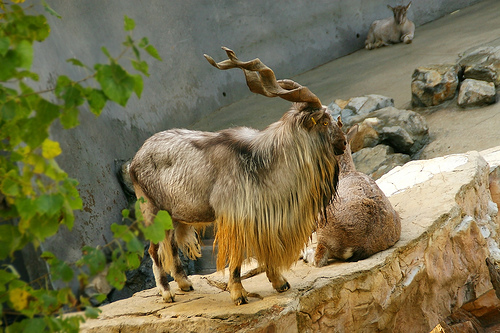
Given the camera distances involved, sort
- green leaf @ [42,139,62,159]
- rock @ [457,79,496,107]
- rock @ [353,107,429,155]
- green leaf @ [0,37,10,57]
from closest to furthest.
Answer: green leaf @ [0,37,10,57] < green leaf @ [42,139,62,159] < rock @ [353,107,429,155] < rock @ [457,79,496,107]

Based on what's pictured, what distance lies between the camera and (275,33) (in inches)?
475

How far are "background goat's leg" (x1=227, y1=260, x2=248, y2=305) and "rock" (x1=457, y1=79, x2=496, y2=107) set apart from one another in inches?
250

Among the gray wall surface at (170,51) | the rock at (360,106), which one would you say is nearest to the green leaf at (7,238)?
the gray wall surface at (170,51)

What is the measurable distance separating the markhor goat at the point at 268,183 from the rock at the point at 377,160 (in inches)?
162

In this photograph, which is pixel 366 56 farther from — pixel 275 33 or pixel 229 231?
pixel 229 231

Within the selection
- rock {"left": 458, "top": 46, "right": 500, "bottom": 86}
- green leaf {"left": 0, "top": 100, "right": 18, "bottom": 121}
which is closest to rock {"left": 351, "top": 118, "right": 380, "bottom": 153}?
rock {"left": 458, "top": 46, "right": 500, "bottom": 86}

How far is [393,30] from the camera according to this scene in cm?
1264

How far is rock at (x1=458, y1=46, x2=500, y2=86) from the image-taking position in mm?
8836

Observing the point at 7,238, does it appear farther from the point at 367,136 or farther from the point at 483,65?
the point at 483,65

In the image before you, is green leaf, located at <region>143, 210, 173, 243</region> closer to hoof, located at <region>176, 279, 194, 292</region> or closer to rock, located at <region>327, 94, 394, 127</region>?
hoof, located at <region>176, 279, 194, 292</region>

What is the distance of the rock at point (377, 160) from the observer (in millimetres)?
7784

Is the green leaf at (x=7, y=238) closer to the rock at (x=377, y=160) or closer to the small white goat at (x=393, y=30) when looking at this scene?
the rock at (x=377, y=160)

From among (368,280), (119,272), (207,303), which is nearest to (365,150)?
(368,280)

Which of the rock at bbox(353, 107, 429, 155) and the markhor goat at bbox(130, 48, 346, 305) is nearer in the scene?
the markhor goat at bbox(130, 48, 346, 305)
